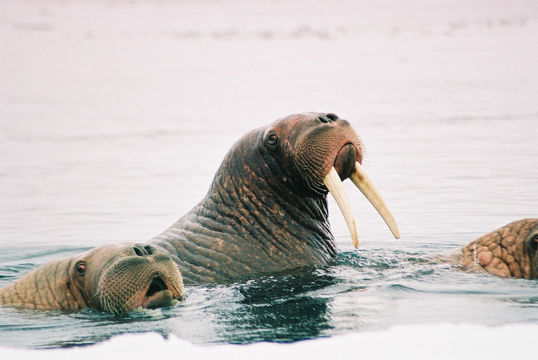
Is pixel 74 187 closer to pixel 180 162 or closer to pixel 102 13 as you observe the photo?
pixel 180 162

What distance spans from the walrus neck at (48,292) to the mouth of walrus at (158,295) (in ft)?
1.70

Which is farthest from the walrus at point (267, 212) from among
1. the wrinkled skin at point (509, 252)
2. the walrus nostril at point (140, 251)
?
the wrinkled skin at point (509, 252)

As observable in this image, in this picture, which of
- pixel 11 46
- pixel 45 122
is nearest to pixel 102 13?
pixel 11 46

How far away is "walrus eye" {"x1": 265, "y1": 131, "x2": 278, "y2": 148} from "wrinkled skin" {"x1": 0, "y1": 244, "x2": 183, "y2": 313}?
159 cm

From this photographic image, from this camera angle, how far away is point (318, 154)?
7.82m

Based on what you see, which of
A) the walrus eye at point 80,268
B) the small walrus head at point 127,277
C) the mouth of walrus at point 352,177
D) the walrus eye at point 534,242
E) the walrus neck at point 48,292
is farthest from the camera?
the mouth of walrus at point 352,177

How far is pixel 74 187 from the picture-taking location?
1359 cm

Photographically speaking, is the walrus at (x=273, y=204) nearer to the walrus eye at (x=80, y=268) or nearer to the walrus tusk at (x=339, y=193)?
the walrus tusk at (x=339, y=193)

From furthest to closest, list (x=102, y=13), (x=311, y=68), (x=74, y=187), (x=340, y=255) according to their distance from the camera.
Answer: (x=102, y=13), (x=311, y=68), (x=74, y=187), (x=340, y=255)

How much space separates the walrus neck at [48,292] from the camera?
7.08 m

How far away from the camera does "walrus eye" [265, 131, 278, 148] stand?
26.4 ft

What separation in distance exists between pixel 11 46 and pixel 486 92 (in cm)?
1404

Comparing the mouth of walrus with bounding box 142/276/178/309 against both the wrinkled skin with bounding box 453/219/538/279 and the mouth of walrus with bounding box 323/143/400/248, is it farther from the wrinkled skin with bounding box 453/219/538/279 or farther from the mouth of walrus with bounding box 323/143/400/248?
the wrinkled skin with bounding box 453/219/538/279

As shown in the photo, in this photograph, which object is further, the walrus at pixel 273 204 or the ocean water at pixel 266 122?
the walrus at pixel 273 204
